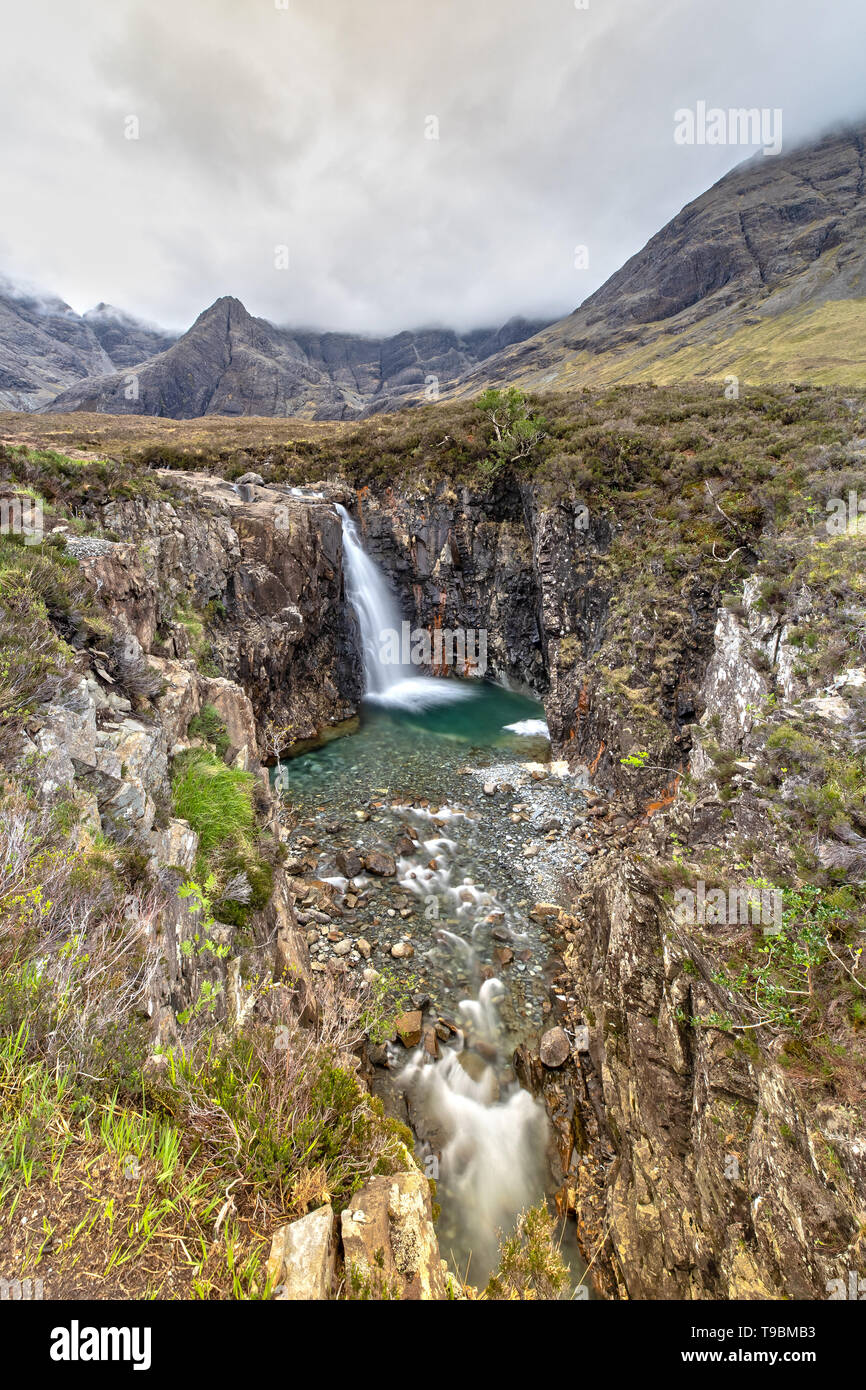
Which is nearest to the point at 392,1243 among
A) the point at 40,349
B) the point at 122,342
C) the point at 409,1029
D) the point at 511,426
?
the point at 409,1029

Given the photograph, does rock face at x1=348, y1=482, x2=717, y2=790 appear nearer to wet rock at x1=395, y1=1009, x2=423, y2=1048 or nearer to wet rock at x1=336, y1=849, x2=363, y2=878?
wet rock at x1=336, y1=849, x2=363, y2=878

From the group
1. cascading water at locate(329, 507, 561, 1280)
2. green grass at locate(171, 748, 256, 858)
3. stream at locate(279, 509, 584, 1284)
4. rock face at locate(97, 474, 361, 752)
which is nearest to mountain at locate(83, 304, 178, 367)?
rock face at locate(97, 474, 361, 752)

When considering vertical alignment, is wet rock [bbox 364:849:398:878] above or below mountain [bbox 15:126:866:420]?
below

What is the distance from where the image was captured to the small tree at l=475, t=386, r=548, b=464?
90.0ft

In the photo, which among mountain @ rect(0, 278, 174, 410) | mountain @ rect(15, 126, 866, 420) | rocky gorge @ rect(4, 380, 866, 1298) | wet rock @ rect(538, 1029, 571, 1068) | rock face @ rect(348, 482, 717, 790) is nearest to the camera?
rocky gorge @ rect(4, 380, 866, 1298)

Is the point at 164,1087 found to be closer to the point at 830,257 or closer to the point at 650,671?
the point at 650,671

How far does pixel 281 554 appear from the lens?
2212cm

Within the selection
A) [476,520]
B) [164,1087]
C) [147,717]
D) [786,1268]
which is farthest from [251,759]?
[476,520]

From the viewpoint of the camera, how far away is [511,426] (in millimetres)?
28547

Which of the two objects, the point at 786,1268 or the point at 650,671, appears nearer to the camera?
the point at 786,1268

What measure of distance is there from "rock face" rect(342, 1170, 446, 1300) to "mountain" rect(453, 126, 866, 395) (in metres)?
70.1

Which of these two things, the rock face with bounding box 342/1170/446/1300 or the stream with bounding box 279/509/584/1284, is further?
the stream with bounding box 279/509/584/1284

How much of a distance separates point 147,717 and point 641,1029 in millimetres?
8692
